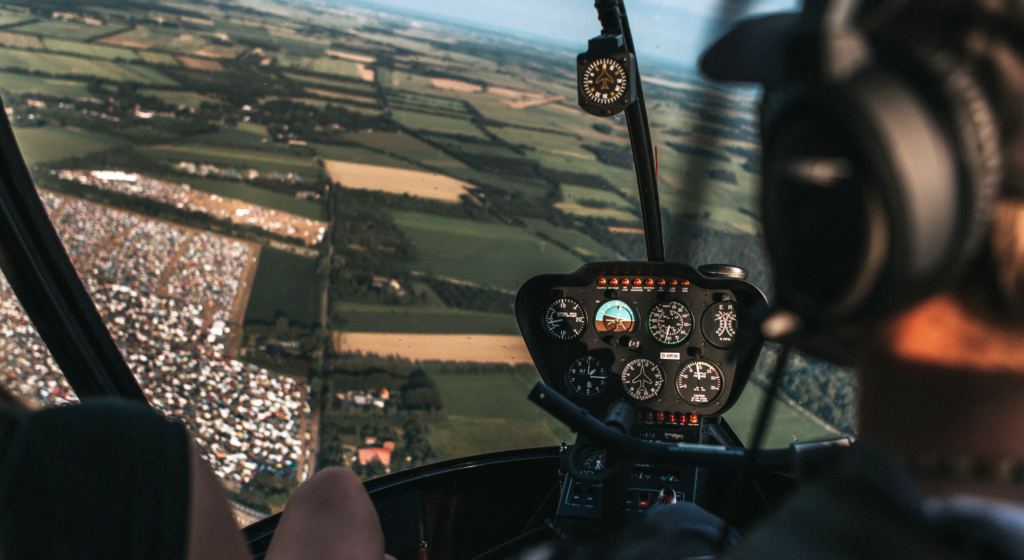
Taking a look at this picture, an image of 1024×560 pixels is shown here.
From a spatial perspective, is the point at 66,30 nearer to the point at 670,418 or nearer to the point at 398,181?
the point at 398,181

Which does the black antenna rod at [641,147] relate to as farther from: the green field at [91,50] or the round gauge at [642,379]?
the green field at [91,50]

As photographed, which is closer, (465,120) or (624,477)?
(624,477)

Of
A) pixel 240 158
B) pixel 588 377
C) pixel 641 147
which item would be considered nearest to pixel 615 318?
pixel 588 377

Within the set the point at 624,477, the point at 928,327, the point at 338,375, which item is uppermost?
the point at 928,327

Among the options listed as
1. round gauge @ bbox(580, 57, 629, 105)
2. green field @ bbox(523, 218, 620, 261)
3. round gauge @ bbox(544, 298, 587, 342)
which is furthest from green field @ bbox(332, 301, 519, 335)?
round gauge @ bbox(580, 57, 629, 105)

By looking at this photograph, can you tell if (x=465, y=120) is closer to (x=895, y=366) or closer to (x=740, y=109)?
(x=740, y=109)

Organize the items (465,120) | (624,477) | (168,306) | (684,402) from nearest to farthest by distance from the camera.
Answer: (624,477)
(684,402)
(168,306)
(465,120)

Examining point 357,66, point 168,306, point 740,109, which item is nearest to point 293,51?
point 357,66
